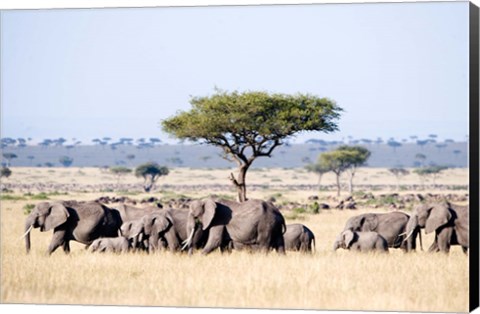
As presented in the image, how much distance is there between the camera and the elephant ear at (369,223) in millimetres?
26656

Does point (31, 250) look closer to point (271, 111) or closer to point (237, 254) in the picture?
point (237, 254)

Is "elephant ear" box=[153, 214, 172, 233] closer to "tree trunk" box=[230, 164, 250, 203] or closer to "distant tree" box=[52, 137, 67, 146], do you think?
"tree trunk" box=[230, 164, 250, 203]

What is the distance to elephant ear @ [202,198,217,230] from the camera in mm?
24203

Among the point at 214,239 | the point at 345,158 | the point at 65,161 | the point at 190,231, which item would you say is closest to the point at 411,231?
the point at 214,239

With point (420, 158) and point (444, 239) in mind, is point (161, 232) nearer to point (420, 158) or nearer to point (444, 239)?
point (444, 239)

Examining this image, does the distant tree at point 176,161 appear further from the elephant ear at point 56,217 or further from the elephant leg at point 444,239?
the elephant leg at point 444,239

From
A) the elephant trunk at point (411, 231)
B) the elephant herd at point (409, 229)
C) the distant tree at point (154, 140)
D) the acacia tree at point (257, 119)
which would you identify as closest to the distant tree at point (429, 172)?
the distant tree at point (154, 140)

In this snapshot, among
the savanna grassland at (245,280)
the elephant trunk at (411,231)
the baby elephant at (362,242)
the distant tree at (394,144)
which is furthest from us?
the distant tree at (394,144)

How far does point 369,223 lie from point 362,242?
5.77 ft

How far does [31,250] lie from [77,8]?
7437 mm

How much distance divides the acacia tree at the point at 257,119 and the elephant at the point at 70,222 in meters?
11.9

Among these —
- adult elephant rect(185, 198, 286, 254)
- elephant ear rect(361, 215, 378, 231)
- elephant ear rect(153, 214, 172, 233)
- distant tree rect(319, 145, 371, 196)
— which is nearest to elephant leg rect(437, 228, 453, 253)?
elephant ear rect(361, 215, 378, 231)

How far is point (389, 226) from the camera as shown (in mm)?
26406

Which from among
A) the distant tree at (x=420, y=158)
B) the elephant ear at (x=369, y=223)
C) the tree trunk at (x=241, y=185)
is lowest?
the elephant ear at (x=369, y=223)
